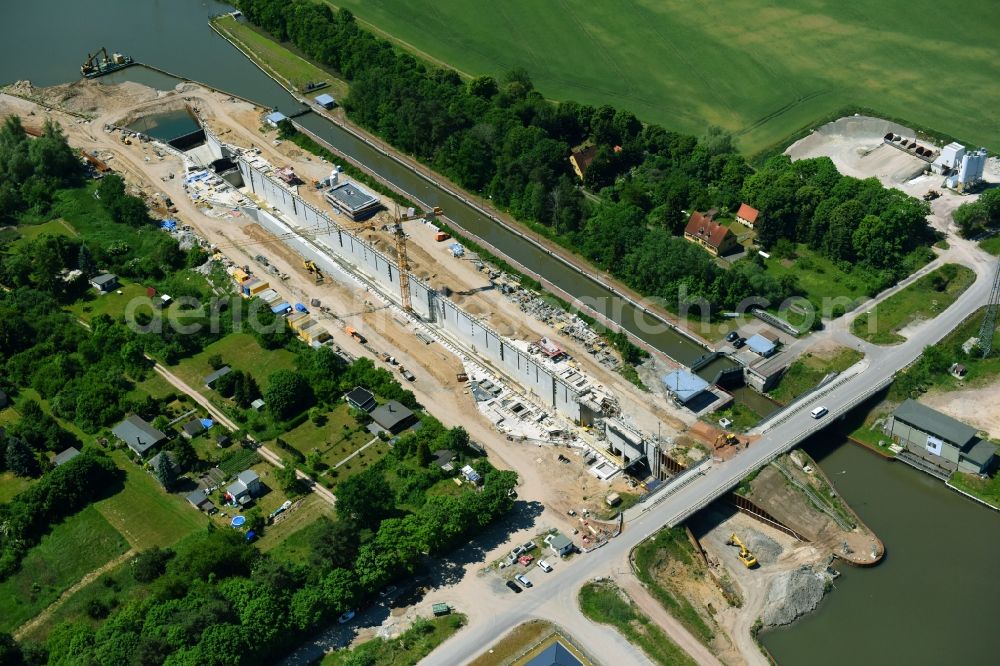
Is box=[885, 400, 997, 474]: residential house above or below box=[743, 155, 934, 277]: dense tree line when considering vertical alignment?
below

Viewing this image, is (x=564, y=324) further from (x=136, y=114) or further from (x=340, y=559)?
(x=136, y=114)

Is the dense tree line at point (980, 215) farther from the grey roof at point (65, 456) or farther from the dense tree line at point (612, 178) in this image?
the grey roof at point (65, 456)

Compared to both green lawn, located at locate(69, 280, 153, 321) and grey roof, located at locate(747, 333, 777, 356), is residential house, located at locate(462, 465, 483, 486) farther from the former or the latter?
green lawn, located at locate(69, 280, 153, 321)

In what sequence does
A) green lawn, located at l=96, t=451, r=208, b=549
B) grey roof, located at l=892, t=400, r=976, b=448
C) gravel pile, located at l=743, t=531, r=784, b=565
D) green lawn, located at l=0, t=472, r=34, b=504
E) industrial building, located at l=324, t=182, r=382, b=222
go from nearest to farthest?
gravel pile, located at l=743, t=531, r=784, b=565
green lawn, located at l=96, t=451, r=208, b=549
grey roof, located at l=892, t=400, r=976, b=448
green lawn, located at l=0, t=472, r=34, b=504
industrial building, located at l=324, t=182, r=382, b=222

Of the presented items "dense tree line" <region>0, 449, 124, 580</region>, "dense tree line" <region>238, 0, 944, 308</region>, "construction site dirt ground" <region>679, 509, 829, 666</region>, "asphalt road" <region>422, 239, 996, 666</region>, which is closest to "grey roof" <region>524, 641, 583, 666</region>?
"asphalt road" <region>422, 239, 996, 666</region>

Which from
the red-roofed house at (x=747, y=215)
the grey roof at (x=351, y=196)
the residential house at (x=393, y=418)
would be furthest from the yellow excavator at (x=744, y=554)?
the grey roof at (x=351, y=196)

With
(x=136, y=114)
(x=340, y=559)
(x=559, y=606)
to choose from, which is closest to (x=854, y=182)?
(x=559, y=606)

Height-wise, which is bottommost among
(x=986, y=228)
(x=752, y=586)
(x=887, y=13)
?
(x=752, y=586)
